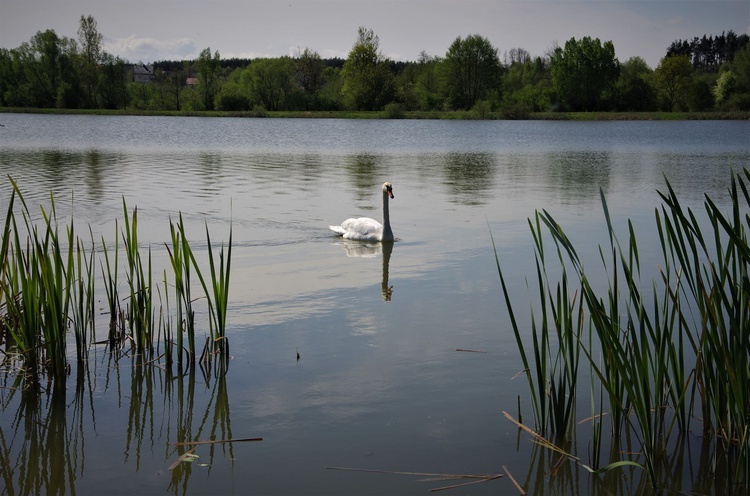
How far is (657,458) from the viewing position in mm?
4250

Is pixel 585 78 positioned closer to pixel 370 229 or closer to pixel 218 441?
pixel 370 229

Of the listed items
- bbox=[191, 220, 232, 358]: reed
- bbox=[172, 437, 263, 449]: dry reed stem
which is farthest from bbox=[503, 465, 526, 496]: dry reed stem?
bbox=[191, 220, 232, 358]: reed

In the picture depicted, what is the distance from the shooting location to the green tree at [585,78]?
82.1 meters

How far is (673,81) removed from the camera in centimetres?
8338

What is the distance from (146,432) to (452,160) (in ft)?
76.2

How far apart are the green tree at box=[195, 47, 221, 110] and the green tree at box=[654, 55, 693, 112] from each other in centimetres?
5074

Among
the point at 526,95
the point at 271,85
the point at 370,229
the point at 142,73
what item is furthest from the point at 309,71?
the point at 142,73

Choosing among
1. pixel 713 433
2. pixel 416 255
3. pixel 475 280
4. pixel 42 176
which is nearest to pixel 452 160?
pixel 42 176

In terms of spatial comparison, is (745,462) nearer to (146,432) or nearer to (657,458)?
(657,458)

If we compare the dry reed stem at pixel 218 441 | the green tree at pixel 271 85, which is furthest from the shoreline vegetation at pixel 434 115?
the dry reed stem at pixel 218 441

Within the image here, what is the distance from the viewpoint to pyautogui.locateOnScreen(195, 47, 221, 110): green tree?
84875 mm

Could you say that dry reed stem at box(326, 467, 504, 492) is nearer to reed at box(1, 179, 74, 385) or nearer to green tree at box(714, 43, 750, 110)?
reed at box(1, 179, 74, 385)

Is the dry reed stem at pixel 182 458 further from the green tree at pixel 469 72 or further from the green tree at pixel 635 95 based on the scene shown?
the green tree at pixel 635 95

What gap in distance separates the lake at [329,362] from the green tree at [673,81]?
6924cm
